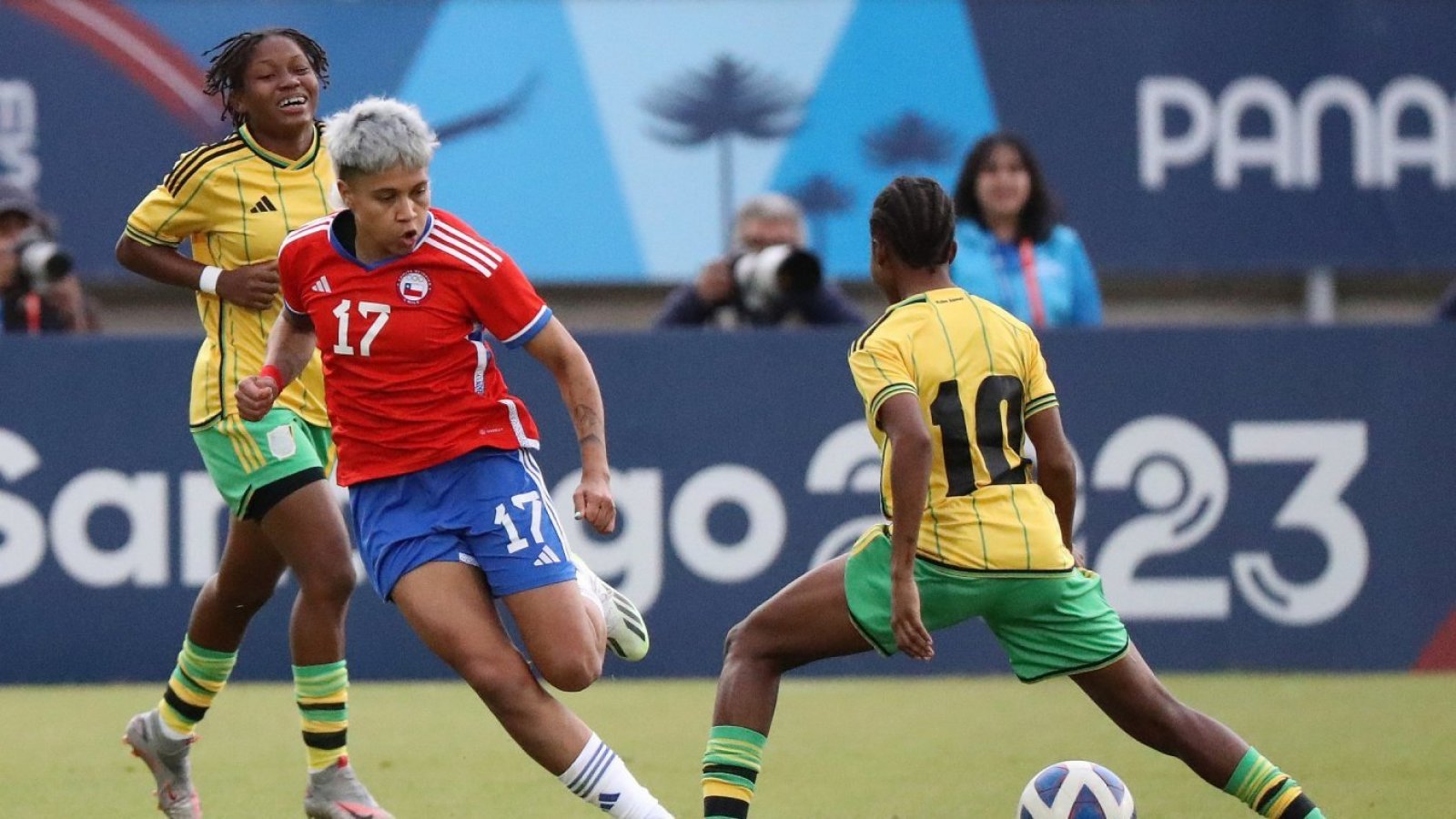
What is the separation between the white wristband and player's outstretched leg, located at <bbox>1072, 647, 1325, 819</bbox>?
107 inches

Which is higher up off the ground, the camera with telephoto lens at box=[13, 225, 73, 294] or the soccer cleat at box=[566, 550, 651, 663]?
the camera with telephoto lens at box=[13, 225, 73, 294]

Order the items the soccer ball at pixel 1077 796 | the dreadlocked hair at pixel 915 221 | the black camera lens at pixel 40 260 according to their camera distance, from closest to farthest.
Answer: the dreadlocked hair at pixel 915 221 < the soccer ball at pixel 1077 796 < the black camera lens at pixel 40 260

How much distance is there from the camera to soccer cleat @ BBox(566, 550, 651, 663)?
555 centimetres

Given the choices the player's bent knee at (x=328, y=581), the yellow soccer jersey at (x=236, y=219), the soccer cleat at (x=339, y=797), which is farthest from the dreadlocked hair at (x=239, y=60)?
the soccer cleat at (x=339, y=797)

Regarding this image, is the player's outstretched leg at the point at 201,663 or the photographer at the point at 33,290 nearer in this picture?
the player's outstretched leg at the point at 201,663

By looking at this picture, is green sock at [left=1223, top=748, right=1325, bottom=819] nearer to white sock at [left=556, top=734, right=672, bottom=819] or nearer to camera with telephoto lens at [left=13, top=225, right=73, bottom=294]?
white sock at [left=556, top=734, right=672, bottom=819]

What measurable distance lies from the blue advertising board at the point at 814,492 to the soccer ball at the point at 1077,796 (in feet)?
14.0

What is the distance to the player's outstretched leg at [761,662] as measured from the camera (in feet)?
17.3

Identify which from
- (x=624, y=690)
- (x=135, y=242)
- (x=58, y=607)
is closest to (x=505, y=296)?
(x=135, y=242)

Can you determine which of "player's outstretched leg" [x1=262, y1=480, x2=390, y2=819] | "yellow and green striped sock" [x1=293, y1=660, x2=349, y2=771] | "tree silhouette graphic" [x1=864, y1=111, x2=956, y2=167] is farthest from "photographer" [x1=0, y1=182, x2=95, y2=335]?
"tree silhouette graphic" [x1=864, y1=111, x2=956, y2=167]

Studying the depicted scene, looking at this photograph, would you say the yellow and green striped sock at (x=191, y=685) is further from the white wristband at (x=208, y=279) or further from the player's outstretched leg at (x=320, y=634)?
the white wristband at (x=208, y=279)

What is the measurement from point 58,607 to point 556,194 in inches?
195

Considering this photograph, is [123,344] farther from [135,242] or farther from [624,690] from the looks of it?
[135,242]

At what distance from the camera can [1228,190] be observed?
44.8 feet
